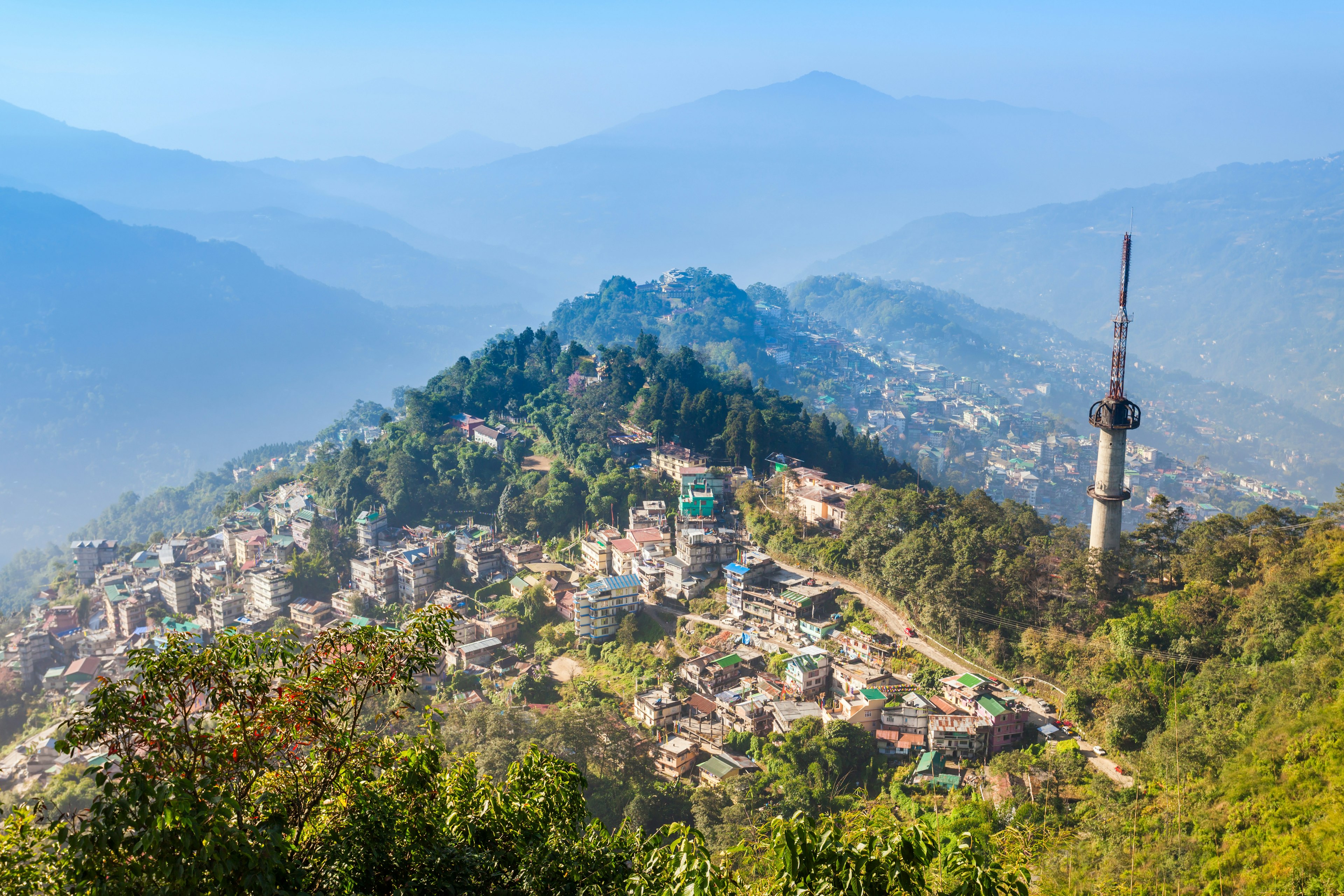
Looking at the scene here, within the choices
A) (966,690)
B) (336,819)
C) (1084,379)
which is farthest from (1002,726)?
(1084,379)

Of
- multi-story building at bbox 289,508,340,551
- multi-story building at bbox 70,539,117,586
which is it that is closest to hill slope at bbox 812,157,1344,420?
→ multi-story building at bbox 289,508,340,551

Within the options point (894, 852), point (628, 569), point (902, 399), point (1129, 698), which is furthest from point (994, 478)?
point (894, 852)

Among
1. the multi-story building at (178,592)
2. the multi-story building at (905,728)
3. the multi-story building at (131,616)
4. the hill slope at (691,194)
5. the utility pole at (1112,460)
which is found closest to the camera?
the multi-story building at (905,728)

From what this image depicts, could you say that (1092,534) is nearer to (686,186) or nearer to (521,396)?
(521,396)

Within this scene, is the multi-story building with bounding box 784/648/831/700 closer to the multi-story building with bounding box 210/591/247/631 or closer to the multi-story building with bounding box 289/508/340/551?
the multi-story building with bounding box 210/591/247/631

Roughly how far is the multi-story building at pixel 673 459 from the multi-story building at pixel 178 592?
525 inches

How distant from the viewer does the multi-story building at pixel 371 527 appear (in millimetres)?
25016

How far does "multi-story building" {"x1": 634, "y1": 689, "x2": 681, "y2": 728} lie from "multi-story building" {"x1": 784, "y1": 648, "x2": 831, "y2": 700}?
6.59ft

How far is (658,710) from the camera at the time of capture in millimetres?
15453

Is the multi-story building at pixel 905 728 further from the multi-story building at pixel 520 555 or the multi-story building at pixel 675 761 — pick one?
the multi-story building at pixel 520 555

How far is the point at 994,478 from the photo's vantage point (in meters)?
43.9

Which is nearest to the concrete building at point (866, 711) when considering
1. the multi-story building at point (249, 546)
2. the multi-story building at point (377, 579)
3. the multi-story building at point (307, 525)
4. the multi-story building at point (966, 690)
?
the multi-story building at point (966, 690)

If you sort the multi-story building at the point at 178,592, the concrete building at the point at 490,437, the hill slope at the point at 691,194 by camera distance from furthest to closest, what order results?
the hill slope at the point at 691,194 → the concrete building at the point at 490,437 → the multi-story building at the point at 178,592

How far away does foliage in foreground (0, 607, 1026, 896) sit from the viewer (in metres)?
3.06
